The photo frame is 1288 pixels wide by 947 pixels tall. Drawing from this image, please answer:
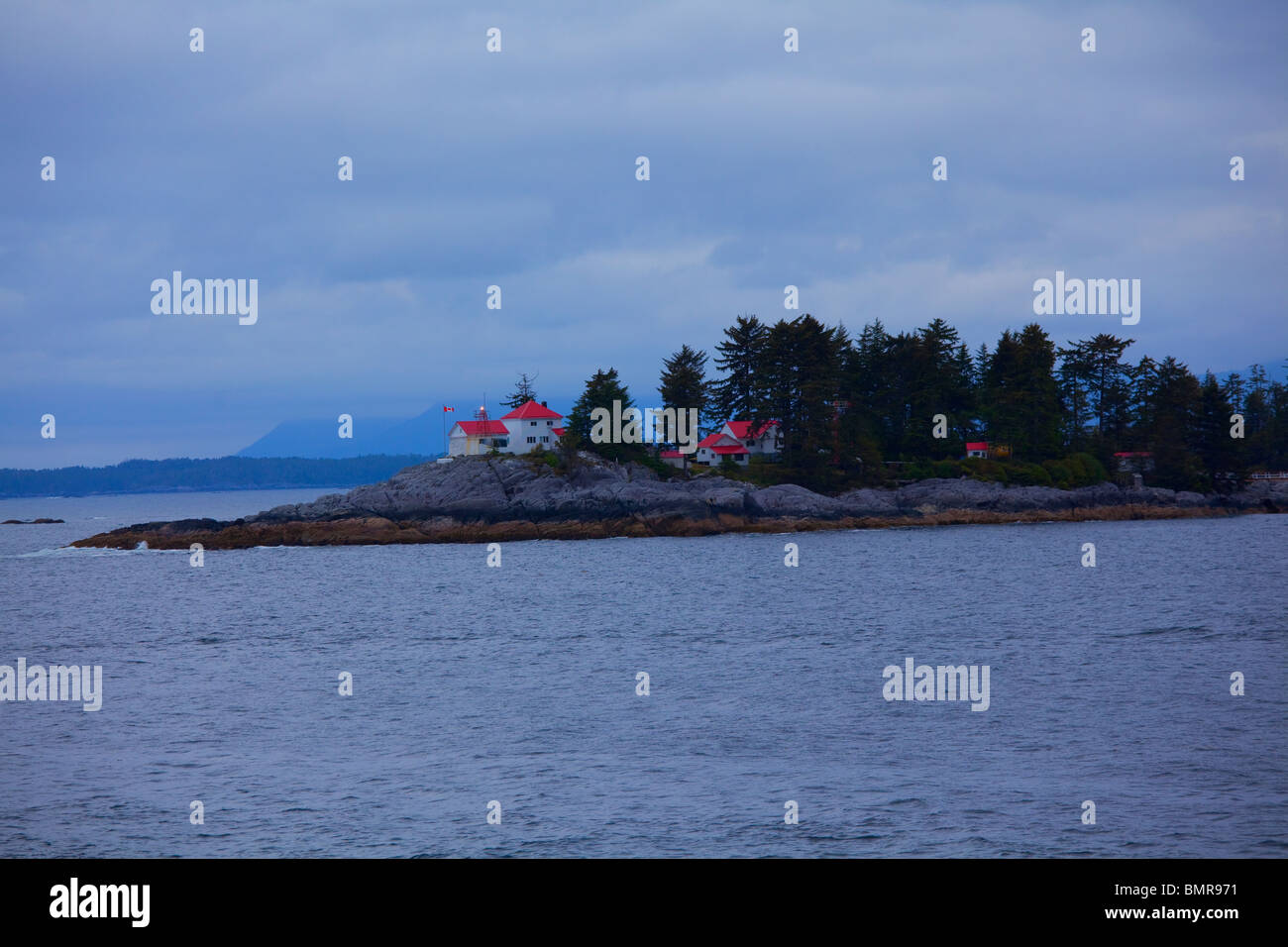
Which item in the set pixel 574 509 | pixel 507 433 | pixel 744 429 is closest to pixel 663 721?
pixel 574 509

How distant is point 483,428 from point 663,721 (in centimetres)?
7651

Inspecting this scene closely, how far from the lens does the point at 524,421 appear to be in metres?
103

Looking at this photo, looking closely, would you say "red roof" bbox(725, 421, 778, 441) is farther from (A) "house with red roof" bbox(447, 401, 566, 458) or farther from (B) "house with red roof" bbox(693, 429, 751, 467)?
(A) "house with red roof" bbox(447, 401, 566, 458)

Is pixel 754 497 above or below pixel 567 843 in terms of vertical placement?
above

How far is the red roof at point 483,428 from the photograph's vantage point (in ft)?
336

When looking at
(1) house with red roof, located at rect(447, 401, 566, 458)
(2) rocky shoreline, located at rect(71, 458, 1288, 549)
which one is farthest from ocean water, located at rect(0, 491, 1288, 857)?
(1) house with red roof, located at rect(447, 401, 566, 458)

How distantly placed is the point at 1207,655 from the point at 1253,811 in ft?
59.5

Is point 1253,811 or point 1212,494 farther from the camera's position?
point 1212,494

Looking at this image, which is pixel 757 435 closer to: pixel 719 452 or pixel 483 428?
pixel 719 452

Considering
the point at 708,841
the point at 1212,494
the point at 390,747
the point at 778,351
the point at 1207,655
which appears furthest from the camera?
the point at 1212,494
